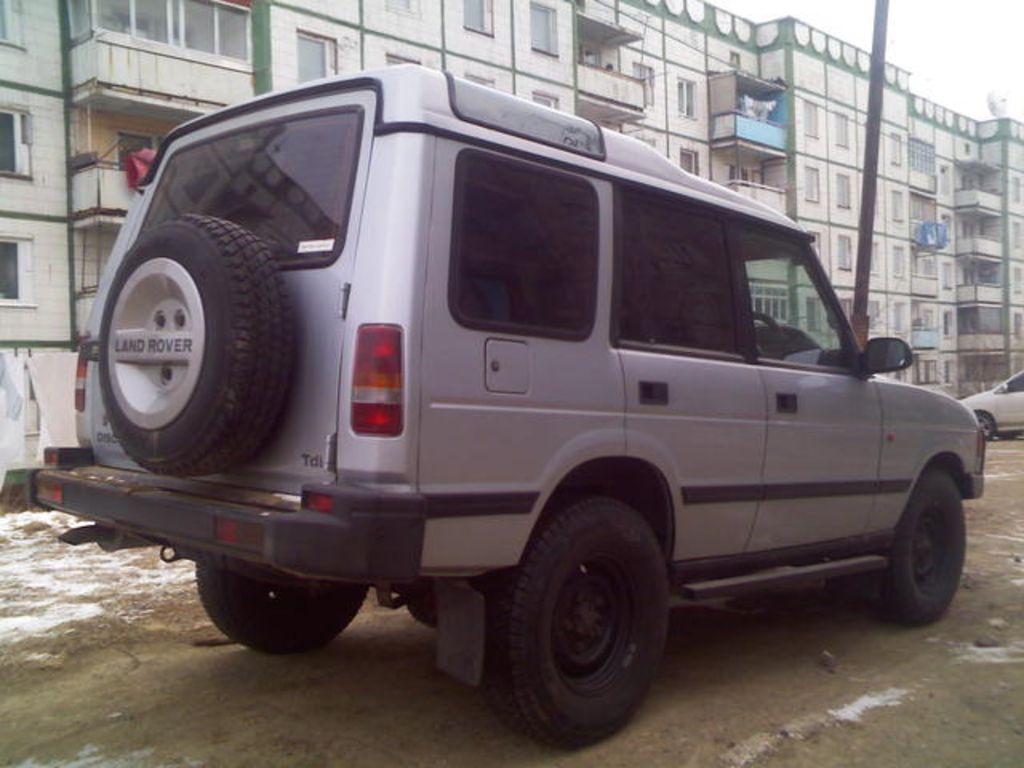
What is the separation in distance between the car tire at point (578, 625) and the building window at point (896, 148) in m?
44.1

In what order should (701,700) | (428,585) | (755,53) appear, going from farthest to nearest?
(755,53)
(701,700)
(428,585)

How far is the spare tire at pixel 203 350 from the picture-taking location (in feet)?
10.4

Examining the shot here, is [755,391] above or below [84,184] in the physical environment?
below

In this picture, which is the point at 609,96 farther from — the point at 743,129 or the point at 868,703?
the point at 868,703

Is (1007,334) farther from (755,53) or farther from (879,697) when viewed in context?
(879,697)

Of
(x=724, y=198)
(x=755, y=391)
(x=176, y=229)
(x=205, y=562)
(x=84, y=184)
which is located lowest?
(x=205, y=562)

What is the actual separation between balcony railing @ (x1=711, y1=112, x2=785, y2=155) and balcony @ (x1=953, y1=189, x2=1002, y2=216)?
18918 millimetres

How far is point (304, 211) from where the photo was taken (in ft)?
11.6

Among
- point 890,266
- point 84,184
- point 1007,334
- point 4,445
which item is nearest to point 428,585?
point 4,445

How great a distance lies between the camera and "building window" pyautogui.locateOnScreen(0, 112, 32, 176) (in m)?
18.7

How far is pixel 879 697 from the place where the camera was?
4.38 m

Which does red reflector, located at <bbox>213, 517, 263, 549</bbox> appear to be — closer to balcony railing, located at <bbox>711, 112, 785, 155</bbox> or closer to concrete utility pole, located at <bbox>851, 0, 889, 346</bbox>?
concrete utility pole, located at <bbox>851, 0, 889, 346</bbox>

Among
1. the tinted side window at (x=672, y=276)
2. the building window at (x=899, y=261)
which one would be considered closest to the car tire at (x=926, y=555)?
the tinted side window at (x=672, y=276)

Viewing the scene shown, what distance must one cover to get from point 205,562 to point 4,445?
341 inches
